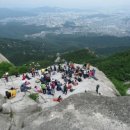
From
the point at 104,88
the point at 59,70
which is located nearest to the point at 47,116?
the point at 104,88

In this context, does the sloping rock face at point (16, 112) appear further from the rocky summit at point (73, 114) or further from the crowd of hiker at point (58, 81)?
the crowd of hiker at point (58, 81)

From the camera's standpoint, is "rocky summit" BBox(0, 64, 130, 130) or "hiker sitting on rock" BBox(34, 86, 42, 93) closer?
"rocky summit" BBox(0, 64, 130, 130)

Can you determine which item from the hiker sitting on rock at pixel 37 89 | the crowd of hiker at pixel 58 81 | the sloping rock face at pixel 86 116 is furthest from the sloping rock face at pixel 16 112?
the hiker sitting on rock at pixel 37 89

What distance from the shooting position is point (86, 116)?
24.0 meters

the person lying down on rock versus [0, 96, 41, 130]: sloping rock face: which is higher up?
[0, 96, 41, 130]: sloping rock face

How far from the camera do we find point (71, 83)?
43.1 meters

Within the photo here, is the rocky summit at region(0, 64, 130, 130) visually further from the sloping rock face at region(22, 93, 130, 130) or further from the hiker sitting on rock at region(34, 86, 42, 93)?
the hiker sitting on rock at region(34, 86, 42, 93)

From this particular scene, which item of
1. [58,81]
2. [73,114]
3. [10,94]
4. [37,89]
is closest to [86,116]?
[73,114]

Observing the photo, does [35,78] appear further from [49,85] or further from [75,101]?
[75,101]

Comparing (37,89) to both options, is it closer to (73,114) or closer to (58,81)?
(58,81)

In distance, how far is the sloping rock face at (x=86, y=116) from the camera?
23.1 m

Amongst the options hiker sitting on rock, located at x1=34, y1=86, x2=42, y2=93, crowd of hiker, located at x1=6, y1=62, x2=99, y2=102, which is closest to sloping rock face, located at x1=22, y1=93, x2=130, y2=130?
crowd of hiker, located at x1=6, y1=62, x2=99, y2=102

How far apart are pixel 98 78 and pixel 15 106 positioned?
2018 centimetres

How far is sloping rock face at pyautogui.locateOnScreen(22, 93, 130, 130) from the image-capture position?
2312cm
